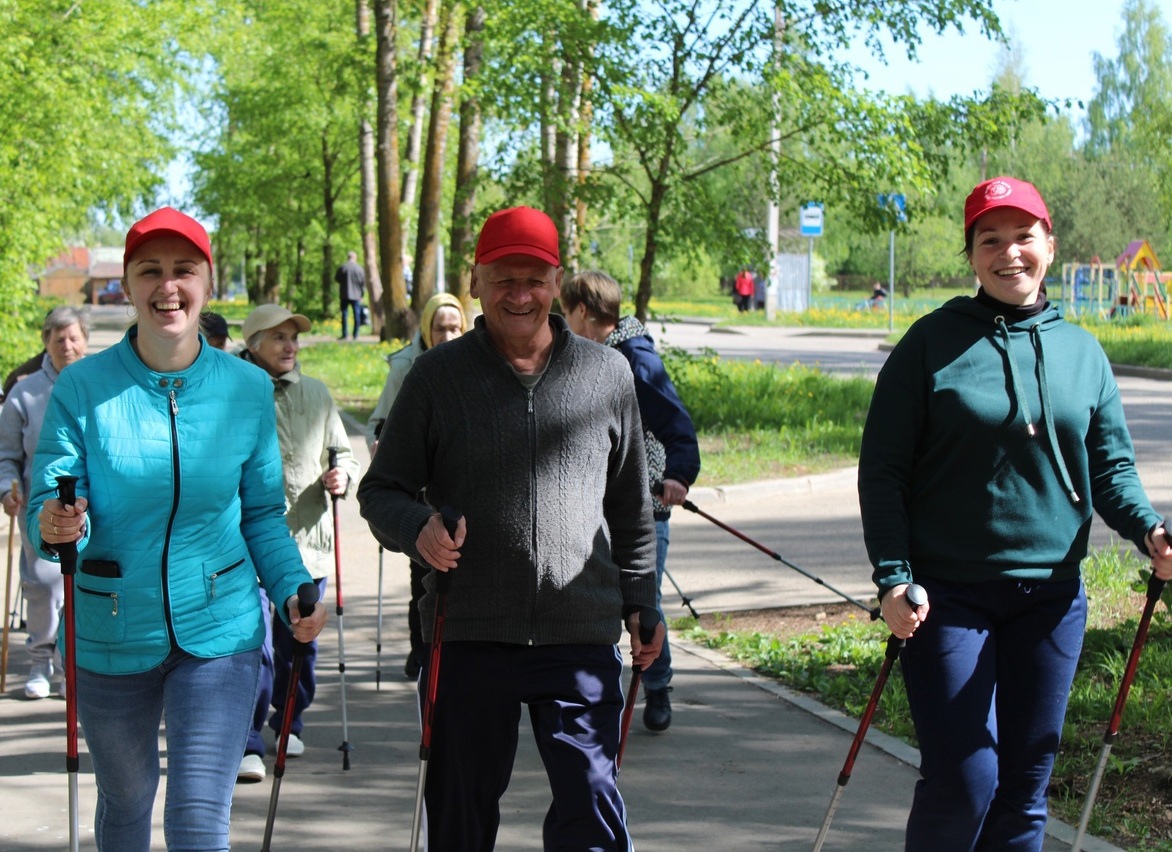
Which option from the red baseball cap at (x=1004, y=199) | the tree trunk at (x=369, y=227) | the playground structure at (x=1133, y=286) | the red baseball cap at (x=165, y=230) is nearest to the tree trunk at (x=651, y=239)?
the red baseball cap at (x=1004, y=199)

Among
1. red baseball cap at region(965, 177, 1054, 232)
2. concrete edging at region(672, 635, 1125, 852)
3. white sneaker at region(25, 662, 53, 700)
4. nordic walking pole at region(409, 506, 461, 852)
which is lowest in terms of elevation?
white sneaker at region(25, 662, 53, 700)

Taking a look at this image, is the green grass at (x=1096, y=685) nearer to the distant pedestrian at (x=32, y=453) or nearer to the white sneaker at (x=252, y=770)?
the white sneaker at (x=252, y=770)

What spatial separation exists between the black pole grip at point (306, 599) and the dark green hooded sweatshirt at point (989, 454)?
4.48 feet

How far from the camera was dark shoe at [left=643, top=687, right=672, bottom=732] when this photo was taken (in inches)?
257

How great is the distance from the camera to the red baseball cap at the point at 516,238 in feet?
12.2

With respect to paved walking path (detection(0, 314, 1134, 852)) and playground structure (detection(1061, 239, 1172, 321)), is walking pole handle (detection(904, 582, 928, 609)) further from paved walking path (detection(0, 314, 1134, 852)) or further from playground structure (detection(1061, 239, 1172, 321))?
playground structure (detection(1061, 239, 1172, 321))

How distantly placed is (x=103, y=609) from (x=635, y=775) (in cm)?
296

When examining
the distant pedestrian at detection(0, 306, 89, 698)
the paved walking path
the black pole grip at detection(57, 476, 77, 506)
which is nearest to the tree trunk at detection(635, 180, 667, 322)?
the paved walking path

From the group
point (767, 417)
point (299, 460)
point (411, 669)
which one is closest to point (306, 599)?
point (299, 460)

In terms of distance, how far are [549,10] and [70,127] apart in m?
6.79

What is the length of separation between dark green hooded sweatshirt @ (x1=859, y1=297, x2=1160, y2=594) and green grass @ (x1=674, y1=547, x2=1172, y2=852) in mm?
1673

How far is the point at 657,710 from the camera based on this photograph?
653 cm

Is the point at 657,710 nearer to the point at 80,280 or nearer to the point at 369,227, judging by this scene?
the point at 369,227

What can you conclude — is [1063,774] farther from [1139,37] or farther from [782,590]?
[1139,37]
